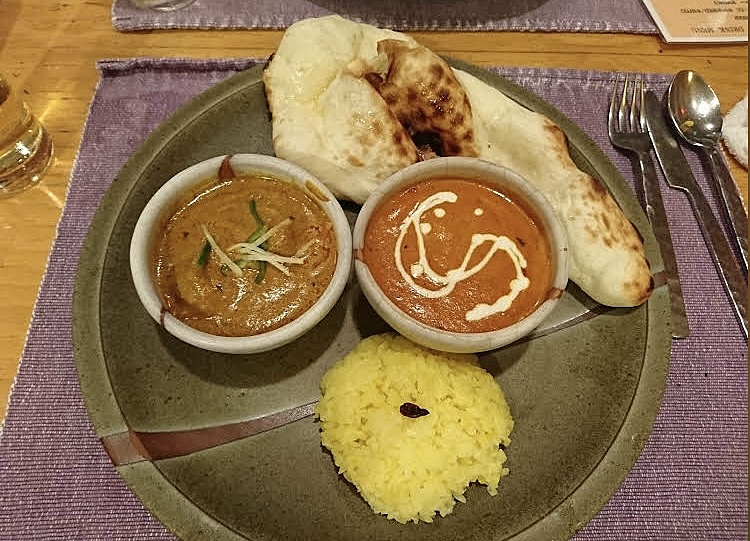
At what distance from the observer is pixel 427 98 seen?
85.0 inches

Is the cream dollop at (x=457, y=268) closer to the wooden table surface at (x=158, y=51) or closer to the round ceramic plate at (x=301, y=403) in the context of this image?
the round ceramic plate at (x=301, y=403)

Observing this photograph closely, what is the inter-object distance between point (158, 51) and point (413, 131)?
138 centimetres

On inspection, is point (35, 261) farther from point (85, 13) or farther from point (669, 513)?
point (669, 513)

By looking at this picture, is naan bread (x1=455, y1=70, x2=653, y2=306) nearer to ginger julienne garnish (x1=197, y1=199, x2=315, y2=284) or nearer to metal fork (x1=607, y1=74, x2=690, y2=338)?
metal fork (x1=607, y1=74, x2=690, y2=338)

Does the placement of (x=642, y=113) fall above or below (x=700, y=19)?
below

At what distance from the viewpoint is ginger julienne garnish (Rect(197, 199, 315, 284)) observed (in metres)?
1.88

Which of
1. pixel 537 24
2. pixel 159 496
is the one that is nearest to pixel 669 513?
pixel 159 496

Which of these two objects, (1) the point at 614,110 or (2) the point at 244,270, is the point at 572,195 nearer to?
(1) the point at 614,110

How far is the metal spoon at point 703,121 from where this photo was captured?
249 centimetres

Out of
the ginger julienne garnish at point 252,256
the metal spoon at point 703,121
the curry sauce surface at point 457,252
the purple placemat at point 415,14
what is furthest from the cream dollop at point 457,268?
the purple placemat at point 415,14

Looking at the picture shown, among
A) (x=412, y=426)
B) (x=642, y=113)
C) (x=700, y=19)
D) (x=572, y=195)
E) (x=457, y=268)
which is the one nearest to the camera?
(x=412, y=426)

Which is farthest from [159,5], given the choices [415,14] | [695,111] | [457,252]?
[695,111]

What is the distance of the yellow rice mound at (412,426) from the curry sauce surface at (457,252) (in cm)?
17

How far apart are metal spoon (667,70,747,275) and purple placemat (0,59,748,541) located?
0.62ft
